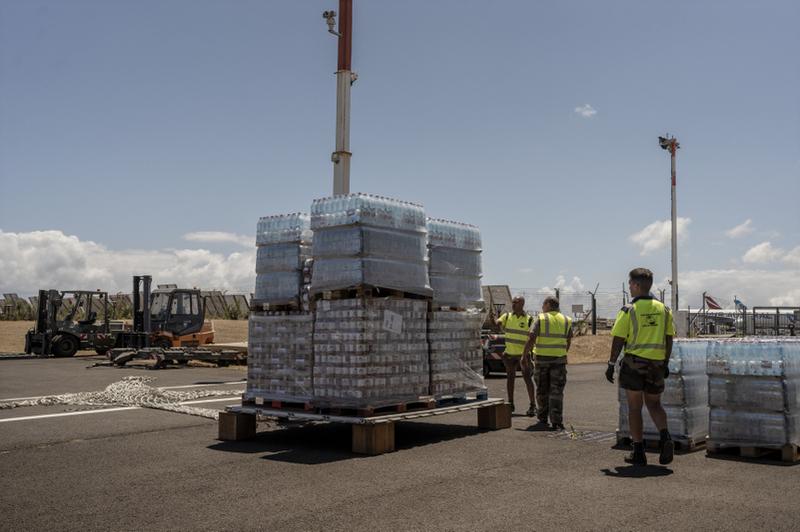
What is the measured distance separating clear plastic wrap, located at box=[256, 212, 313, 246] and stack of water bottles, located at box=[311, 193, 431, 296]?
526mm

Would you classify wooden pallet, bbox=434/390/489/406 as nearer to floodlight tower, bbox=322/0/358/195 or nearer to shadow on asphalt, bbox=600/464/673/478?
shadow on asphalt, bbox=600/464/673/478

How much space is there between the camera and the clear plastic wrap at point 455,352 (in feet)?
30.2

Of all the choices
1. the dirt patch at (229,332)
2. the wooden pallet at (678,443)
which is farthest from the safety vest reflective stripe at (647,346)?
the dirt patch at (229,332)

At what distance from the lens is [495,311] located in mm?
35531

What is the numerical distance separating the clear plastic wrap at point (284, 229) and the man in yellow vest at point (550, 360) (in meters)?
3.63

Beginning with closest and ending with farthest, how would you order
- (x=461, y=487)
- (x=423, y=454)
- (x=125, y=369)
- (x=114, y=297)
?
(x=461, y=487) → (x=423, y=454) → (x=125, y=369) → (x=114, y=297)

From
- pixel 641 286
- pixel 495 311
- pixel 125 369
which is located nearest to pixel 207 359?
pixel 125 369

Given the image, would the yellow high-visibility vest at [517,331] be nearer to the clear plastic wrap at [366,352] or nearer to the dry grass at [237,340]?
the clear plastic wrap at [366,352]

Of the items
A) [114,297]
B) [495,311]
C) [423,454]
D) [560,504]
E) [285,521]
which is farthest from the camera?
[114,297]

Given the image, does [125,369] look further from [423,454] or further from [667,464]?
[667,464]

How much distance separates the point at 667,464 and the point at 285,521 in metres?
4.08

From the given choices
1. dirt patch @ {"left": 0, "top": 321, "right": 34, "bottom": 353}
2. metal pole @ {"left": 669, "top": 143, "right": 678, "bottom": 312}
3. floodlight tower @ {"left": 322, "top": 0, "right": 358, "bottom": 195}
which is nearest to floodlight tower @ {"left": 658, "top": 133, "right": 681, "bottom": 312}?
metal pole @ {"left": 669, "top": 143, "right": 678, "bottom": 312}

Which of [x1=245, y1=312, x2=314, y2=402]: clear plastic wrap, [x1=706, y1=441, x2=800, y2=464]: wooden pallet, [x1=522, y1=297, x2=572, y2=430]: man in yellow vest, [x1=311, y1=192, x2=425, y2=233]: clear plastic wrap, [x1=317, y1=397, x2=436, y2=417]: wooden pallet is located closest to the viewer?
[x1=706, y1=441, x2=800, y2=464]: wooden pallet

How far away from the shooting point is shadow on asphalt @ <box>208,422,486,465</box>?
7.94 meters
